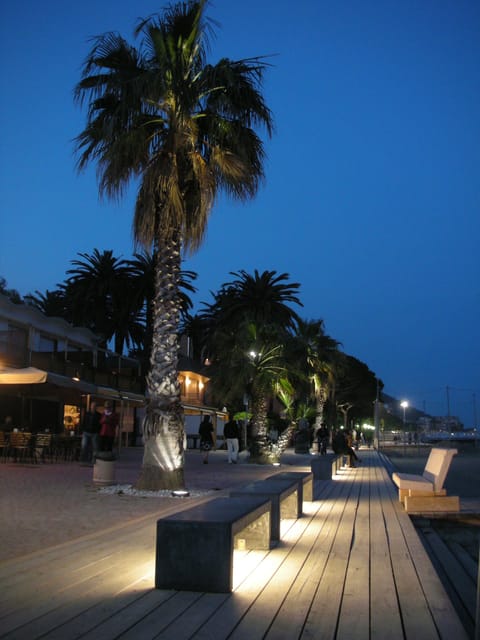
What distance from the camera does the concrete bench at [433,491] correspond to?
A: 35.1 feet

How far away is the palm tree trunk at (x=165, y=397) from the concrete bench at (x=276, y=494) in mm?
3961

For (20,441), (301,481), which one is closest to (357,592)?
(301,481)

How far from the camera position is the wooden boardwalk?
3.95 metres

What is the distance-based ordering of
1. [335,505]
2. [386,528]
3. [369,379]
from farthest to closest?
[369,379] → [335,505] → [386,528]

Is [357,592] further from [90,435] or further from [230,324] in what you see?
[230,324]

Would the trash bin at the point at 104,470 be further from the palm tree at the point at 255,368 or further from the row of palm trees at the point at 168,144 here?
the palm tree at the point at 255,368

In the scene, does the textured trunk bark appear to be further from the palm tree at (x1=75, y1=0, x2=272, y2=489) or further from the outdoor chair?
the palm tree at (x1=75, y1=0, x2=272, y2=489)

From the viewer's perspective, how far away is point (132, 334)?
5228 cm

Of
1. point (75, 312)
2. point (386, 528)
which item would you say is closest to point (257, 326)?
point (386, 528)

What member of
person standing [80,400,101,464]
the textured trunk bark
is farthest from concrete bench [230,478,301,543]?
the textured trunk bark

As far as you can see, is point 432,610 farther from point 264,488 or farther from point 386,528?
point 386,528

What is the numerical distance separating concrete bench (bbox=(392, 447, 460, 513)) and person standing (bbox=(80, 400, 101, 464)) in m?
11.3

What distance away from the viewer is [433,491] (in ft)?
36.0

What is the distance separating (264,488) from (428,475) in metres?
5.23
